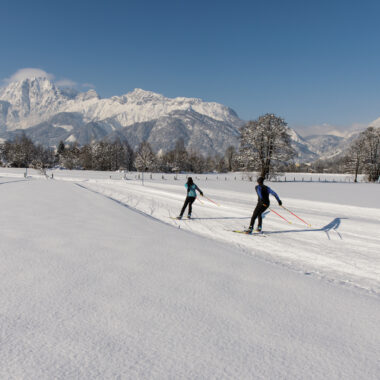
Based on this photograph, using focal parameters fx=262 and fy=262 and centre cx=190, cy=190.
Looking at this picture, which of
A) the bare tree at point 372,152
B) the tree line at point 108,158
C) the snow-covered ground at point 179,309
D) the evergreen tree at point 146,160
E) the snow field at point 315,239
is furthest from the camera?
the tree line at point 108,158

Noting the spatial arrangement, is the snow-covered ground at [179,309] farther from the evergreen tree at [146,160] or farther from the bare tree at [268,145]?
the evergreen tree at [146,160]

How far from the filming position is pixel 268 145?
37375 millimetres

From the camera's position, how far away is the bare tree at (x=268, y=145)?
122 feet

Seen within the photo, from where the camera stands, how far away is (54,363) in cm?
225

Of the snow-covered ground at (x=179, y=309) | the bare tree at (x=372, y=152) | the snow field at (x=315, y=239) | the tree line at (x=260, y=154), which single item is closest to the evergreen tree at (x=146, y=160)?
the tree line at (x=260, y=154)

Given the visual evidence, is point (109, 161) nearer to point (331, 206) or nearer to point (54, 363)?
point (331, 206)

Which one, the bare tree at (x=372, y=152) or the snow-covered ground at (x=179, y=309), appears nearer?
the snow-covered ground at (x=179, y=309)

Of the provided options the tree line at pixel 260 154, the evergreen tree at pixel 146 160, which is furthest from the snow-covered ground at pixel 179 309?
the evergreen tree at pixel 146 160

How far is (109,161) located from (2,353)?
83.1m

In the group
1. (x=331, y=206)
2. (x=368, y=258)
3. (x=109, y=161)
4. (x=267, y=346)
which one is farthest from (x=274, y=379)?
(x=109, y=161)

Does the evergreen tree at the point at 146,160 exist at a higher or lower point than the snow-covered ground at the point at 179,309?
higher

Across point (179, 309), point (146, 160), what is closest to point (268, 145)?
point (179, 309)

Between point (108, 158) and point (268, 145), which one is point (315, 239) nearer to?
point (268, 145)

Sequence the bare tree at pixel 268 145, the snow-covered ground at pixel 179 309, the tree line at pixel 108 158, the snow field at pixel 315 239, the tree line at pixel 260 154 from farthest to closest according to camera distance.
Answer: the tree line at pixel 108 158, the tree line at pixel 260 154, the bare tree at pixel 268 145, the snow field at pixel 315 239, the snow-covered ground at pixel 179 309
